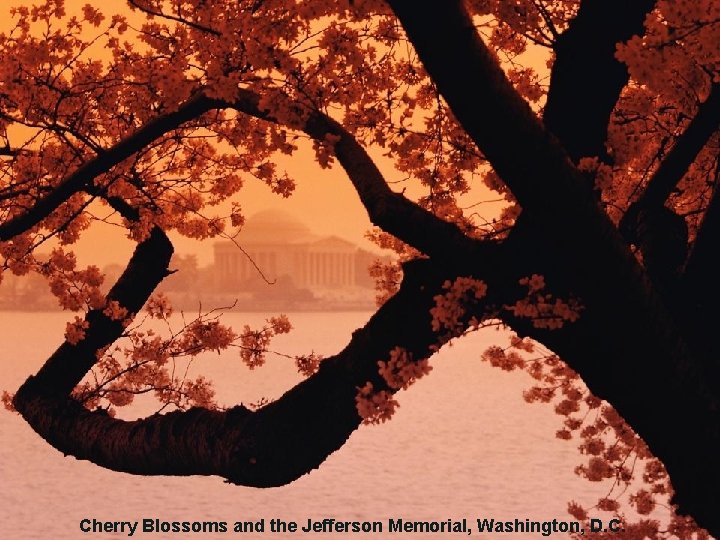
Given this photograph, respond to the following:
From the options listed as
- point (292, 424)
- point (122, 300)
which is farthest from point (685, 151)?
point (122, 300)

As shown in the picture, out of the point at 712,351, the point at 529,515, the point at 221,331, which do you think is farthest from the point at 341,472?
the point at 712,351

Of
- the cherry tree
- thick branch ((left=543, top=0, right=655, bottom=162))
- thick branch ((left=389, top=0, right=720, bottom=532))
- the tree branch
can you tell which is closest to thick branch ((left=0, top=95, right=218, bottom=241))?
the cherry tree

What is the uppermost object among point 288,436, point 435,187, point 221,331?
point 435,187

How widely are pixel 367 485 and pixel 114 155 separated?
6836 centimetres

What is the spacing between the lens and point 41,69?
9766 millimetres

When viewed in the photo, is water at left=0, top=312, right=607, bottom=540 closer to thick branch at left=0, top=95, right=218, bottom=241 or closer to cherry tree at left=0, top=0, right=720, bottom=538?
cherry tree at left=0, top=0, right=720, bottom=538

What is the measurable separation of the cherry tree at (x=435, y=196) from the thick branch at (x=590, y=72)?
1 cm

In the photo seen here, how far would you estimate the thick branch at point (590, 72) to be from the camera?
6113 mm

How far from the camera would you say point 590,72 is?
6105 mm

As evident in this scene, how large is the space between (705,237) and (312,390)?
255cm

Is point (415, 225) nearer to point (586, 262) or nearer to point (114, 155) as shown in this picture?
point (586, 262)

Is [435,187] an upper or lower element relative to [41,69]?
lower

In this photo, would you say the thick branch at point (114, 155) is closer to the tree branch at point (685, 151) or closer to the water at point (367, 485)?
the tree branch at point (685, 151)

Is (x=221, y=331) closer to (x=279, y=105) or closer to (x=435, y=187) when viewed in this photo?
(x=435, y=187)
